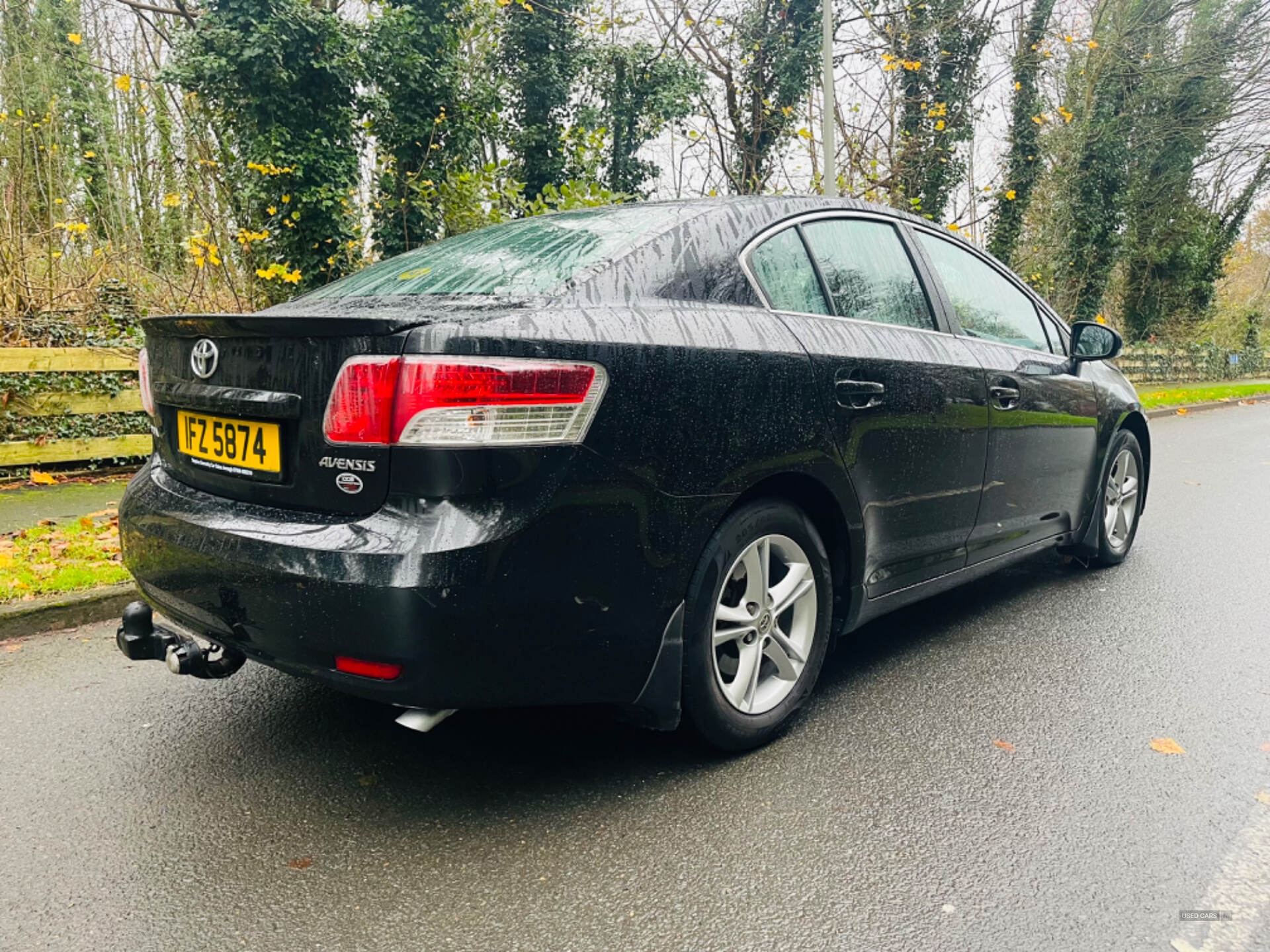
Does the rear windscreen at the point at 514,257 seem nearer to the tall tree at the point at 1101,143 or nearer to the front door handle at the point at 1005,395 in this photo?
the front door handle at the point at 1005,395

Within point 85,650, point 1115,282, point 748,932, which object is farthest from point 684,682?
point 1115,282

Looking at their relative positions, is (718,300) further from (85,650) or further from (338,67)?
(338,67)

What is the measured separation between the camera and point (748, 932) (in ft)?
6.32

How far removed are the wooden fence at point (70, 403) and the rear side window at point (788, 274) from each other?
6.29 meters

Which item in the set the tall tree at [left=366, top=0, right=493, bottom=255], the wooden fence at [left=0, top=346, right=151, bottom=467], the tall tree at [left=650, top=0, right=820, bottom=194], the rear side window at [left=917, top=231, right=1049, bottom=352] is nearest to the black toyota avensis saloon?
the rear side window at [left=917, top=231, right=1049, bottom=352]

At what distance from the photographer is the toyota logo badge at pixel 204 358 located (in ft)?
7.97

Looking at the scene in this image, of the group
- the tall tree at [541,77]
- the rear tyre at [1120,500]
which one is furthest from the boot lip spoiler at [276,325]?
the tall tree at [541,77]

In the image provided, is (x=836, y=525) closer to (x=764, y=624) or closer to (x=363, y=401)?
(x=764, y=624)

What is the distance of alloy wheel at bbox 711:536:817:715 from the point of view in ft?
8.66

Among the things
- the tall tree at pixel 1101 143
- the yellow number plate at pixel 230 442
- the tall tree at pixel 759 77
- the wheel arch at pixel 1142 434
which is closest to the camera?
the yellow number plate at pixel 230 442

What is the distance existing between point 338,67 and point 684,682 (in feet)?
27.0

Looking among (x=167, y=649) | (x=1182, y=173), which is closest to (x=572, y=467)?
(x=167, y=649)

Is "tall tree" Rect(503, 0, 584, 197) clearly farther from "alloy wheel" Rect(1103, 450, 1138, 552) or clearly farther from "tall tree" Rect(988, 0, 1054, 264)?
"alloy wheel" Rect(1103, 450, 1138, 552)

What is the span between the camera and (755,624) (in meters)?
2.69
